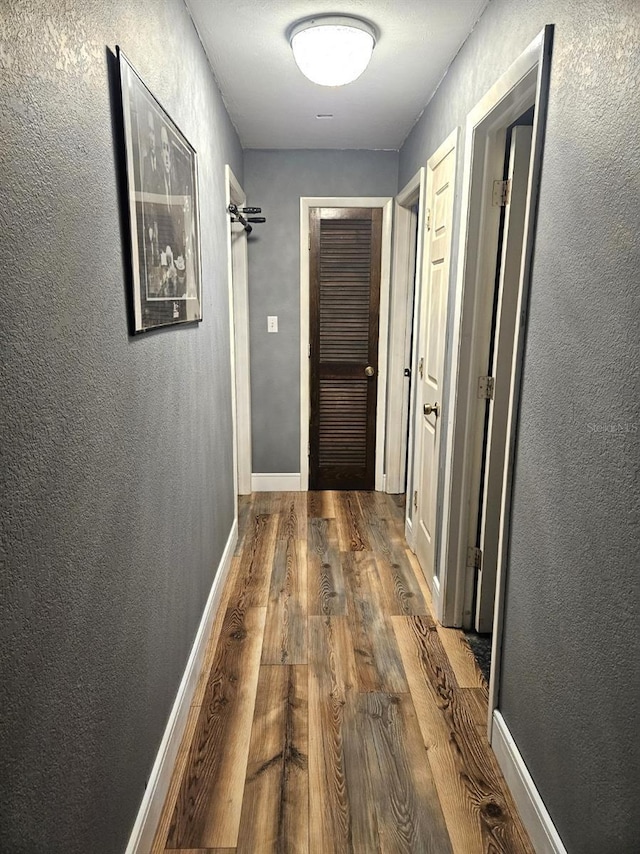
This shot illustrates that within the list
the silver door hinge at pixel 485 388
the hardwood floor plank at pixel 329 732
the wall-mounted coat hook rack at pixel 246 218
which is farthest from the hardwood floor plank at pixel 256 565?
the wall-mounted coat hook rack at pixel 246 218

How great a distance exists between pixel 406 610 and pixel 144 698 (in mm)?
1515

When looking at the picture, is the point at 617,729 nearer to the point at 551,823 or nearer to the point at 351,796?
the point at 551,823

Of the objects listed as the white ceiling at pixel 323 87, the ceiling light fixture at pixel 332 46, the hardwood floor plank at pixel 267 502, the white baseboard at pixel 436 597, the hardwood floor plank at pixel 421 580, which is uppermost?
the white ceiling at pixel 323 87

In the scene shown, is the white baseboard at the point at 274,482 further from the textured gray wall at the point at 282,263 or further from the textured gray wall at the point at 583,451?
the textured gray wall at the point at 583,451

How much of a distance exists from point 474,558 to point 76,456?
191 centimetres

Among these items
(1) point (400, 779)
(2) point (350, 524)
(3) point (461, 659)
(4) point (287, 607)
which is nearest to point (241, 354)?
(2) point (350, 524)

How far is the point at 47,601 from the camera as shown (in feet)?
3.02

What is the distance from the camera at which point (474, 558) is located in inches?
97.9

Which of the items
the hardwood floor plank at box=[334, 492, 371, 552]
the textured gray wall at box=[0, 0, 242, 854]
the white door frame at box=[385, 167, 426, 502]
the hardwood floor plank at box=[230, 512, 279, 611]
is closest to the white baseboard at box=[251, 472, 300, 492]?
the hardwood floor plank at box=[334, 492, 371, 552]

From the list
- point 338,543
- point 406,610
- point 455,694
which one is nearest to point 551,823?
point 455,694

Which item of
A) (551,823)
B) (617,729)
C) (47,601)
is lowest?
(551,823)

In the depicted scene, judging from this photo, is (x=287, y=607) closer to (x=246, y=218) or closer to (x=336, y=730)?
(x=336, y=730)

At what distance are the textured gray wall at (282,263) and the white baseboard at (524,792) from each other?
9.06ft

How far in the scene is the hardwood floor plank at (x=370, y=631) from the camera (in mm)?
2205
